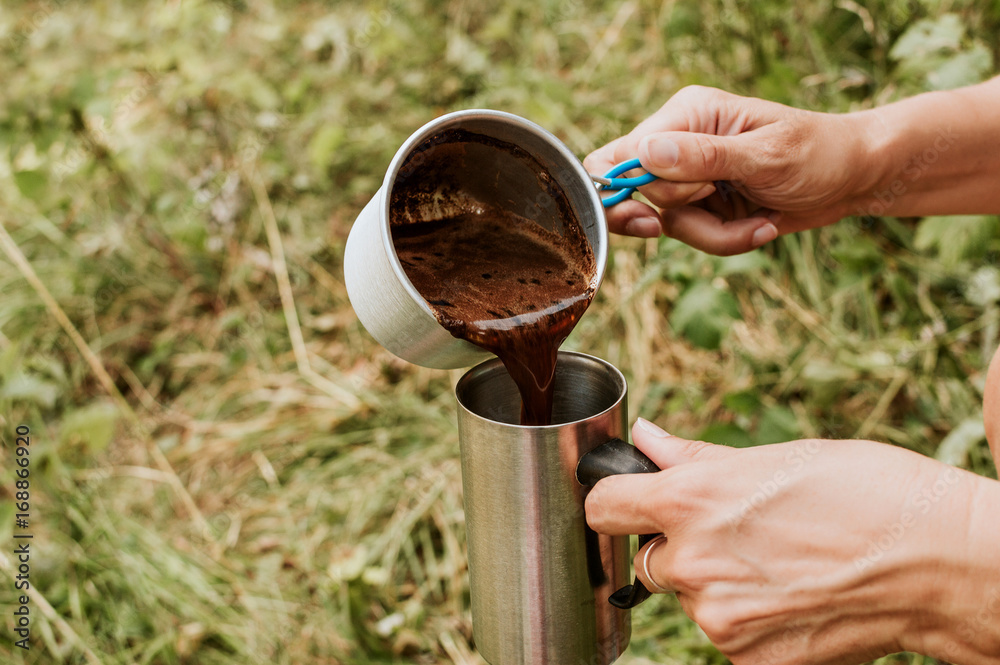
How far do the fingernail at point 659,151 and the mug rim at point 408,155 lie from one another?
6.4 inches

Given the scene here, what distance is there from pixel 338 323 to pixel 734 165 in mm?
1857

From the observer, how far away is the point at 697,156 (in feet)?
3.71

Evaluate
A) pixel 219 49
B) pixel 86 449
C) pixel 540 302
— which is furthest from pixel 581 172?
pixel 219 49

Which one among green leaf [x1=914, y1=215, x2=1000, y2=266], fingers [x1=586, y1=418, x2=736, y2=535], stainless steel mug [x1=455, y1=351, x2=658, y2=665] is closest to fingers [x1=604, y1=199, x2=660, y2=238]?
stainless steel mug [x1=455, y1=351, x2=658, y2=665]

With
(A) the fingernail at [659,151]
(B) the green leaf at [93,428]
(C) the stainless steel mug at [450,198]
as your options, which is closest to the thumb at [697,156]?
(A) the fingernail at [659,151]

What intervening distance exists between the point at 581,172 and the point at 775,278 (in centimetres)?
145

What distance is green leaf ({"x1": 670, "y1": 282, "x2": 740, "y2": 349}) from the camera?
1.68 meters

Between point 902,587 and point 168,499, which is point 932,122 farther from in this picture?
point 168,499

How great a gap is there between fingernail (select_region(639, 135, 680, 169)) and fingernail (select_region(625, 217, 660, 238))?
0.21 meters

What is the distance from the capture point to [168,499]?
220cm

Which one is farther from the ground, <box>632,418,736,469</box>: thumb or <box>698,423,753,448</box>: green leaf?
<box>632,418,736,469</box>: thumb

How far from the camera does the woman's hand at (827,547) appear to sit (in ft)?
2.63

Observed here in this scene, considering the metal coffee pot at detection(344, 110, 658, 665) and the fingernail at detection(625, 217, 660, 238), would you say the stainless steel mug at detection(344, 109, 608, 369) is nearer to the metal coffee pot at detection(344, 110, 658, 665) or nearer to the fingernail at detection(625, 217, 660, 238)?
the metal coffee pot at detection(344, 110, 658, 665)

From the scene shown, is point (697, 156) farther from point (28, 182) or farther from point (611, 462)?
point (28, 182)
